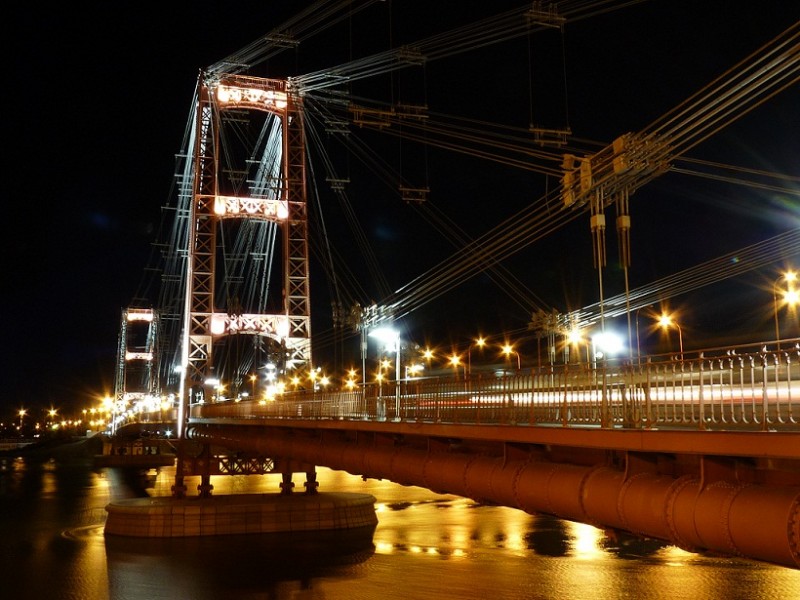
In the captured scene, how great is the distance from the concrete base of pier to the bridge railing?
19.3 m

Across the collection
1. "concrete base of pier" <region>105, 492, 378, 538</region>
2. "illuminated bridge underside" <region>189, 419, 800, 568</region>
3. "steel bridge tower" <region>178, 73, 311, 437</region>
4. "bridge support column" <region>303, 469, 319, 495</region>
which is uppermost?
"steel bridge tower" <region>178, 73, 311, 437</region>

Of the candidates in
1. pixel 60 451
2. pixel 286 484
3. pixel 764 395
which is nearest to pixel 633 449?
pixel 764 395

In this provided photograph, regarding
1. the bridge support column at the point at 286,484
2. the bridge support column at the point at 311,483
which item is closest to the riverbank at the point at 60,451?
the bridge support column at the point at 311,483

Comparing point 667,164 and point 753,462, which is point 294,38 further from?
point 753,462

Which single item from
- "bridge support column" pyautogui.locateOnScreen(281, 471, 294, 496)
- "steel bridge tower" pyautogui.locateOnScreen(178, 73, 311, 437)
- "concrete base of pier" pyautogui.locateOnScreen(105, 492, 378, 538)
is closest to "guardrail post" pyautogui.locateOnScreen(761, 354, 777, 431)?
"concrete base of pier" pyautogui.locateOnScreen(105, 492, 378, 538)

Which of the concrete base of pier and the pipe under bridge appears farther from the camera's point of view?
the concrete base of pier

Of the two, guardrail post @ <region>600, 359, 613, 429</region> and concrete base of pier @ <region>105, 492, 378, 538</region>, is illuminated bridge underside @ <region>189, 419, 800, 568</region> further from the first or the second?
concrete base of pier @ <region>105, 492, 378, 538</region>

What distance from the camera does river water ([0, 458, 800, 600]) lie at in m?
25.3

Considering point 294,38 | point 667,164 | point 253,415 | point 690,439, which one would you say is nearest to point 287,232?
point 294,38

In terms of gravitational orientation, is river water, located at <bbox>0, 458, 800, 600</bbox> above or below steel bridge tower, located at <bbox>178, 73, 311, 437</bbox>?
below

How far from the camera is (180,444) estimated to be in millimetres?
40531

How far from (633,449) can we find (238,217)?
3926 cm

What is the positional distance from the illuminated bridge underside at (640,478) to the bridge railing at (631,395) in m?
0.38

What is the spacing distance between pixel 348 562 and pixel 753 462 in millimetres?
23525
